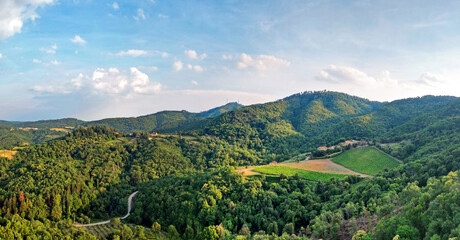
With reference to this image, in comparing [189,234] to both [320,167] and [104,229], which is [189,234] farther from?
[320,167]

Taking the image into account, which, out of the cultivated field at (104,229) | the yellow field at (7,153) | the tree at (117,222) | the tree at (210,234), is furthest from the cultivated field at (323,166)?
the yellow field at (7,153)

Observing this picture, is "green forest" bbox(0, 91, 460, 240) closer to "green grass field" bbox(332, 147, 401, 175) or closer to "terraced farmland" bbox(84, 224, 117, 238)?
"terraced farmland" bbox(84, 224, 117, 238)

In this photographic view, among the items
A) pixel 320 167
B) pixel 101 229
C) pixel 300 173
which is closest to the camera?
pixel 101 229

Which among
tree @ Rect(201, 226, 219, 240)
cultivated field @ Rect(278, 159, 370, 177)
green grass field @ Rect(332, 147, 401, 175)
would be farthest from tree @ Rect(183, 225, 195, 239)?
green grass field @ Rect(332, 147, 401, 175)

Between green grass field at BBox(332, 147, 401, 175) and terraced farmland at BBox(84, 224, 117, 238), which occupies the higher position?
green grass field at BBox(332, 147, 401, 175)

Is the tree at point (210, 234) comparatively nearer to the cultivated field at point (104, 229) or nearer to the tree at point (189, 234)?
the tree at point (189, 234)

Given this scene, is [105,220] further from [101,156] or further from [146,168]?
[101,156]

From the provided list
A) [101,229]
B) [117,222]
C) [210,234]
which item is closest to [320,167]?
[210,234]

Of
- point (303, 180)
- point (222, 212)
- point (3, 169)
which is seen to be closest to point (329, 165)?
point (303, 180)
